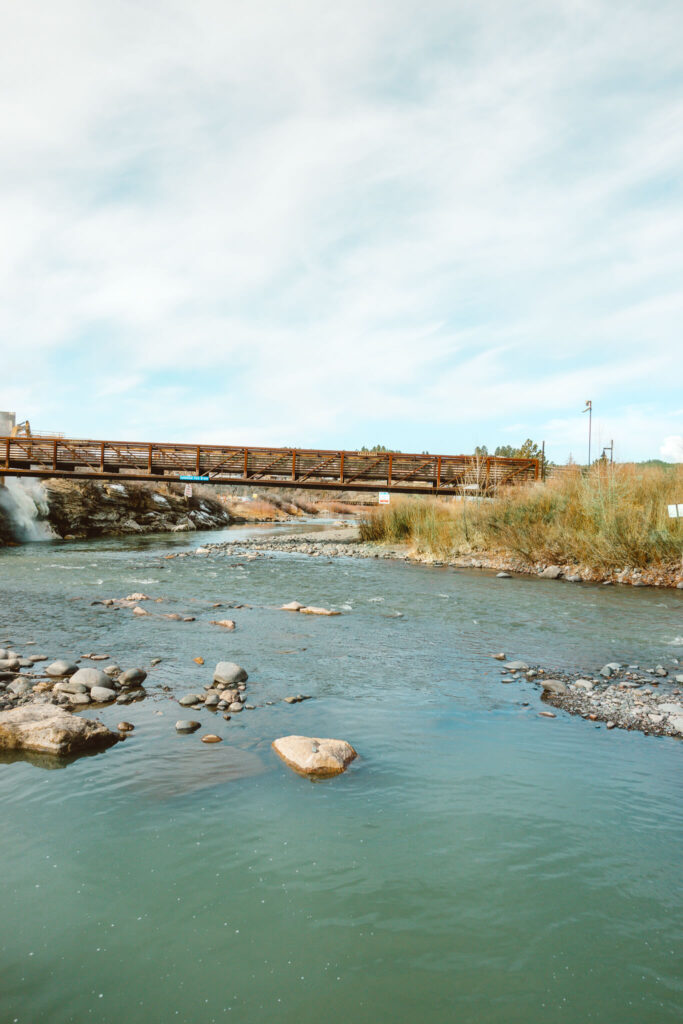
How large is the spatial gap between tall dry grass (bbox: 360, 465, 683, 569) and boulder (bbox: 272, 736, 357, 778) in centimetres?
1164

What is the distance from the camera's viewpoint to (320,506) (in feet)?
228

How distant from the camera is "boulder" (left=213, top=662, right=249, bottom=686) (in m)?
6.39

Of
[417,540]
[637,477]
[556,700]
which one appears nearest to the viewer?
[556,700]

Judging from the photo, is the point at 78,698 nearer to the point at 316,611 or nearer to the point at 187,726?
the point at 187,726

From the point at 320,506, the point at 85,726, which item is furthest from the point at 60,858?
the point at 320,506

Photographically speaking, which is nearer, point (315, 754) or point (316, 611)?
point (315, 754)

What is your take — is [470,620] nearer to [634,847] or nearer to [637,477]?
[634,847]

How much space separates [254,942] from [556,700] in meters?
4.06

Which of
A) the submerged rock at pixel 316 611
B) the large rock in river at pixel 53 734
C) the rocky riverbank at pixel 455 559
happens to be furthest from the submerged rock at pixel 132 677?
the rocky riverbank at pixel 455 559

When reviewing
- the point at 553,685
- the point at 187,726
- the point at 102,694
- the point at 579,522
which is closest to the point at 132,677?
the point at 102,694

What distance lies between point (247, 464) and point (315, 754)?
2619cm

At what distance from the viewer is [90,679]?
609 centimetres

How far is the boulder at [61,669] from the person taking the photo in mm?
6479

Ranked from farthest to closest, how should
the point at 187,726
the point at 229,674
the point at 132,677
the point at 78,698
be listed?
the point at 229,674
the point at 132,677
the point at 78,698
the point at 187,726
